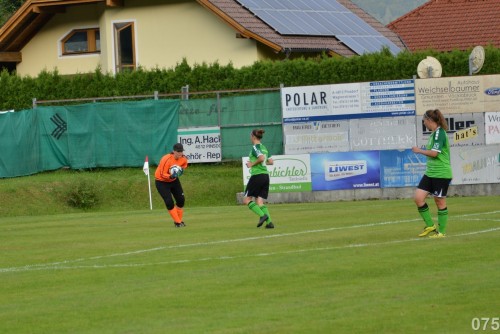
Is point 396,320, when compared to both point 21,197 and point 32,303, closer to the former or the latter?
point 32,303

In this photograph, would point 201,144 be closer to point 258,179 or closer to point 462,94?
point 462,94

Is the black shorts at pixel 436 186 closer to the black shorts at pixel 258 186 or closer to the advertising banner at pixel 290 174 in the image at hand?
the black shorts at pixel 258 186

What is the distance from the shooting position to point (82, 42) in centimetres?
4525

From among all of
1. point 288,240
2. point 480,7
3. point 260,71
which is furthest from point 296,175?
point 480,7

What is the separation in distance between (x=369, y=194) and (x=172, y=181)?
28.8ft

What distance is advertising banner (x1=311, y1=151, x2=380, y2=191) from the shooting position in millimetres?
31203

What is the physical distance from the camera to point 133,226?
24203mm

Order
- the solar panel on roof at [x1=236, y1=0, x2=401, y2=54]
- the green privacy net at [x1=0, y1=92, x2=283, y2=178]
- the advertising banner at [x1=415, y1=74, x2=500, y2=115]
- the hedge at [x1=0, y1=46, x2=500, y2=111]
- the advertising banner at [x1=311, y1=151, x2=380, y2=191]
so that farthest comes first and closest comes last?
the solar panel on roof at [x1=236, y1=0, x2=401, y2=54], the hedge at [x1=0, y1=46, x2=500, y2=111], the green privacy net at [x1=0, y1=92, x2=283, y2=178], the advertising banner at [x1=415, y1=74, x2=500, y2=115], the advertising banner at [x1=311, y1=151, x2=380, y2=191]

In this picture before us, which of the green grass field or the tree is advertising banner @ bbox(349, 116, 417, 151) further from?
the tree

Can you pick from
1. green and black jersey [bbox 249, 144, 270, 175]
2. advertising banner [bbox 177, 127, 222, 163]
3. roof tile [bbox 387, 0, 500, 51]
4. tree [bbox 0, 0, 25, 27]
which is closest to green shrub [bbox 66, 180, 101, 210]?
advertising banner [bbox 177, 127, 222, 163]

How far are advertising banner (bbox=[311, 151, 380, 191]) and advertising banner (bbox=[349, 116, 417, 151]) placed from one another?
A: 887mm

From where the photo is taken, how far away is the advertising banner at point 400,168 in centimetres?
3081

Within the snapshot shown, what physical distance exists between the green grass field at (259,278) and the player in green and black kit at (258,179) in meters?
0.45

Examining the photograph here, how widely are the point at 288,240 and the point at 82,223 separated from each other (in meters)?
8.77
